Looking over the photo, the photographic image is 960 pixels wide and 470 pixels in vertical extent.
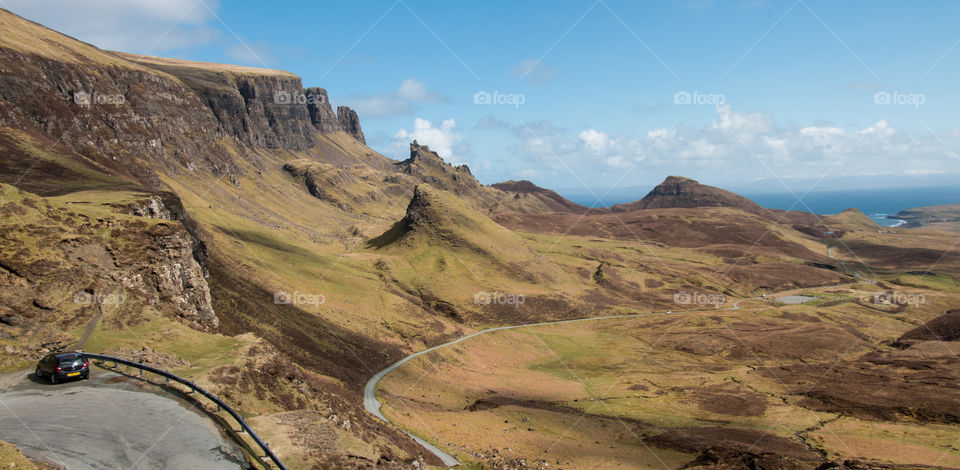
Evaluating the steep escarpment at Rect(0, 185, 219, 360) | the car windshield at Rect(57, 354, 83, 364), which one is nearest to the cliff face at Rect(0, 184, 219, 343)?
the steep escarpment at Rect(0, 185, 219, 360)

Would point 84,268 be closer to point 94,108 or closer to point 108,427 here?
point 108,427

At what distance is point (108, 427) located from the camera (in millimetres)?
28828

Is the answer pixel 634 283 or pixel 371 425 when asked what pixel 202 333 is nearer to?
pixel 371 425

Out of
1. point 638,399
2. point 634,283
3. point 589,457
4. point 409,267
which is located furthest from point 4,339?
point 634,283

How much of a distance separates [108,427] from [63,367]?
7.49 m

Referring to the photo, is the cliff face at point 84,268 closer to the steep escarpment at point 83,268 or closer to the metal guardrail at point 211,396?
the steep escarpment at point 83,268

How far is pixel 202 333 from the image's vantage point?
4931cm

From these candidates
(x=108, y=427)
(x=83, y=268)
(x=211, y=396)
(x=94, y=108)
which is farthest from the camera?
(x=94, y=108)

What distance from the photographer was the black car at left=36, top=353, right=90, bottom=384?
108 ft

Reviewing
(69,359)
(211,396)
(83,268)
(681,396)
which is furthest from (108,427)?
(681,396)

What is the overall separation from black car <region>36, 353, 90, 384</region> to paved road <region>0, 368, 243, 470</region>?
1.72 feet

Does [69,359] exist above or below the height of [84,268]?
below

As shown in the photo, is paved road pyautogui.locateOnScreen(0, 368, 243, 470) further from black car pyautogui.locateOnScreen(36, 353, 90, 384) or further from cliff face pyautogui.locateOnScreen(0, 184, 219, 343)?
cliff face pyautogui.locateOnScreen(0, 184, 219, 343)

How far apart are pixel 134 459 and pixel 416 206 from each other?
144 meters
